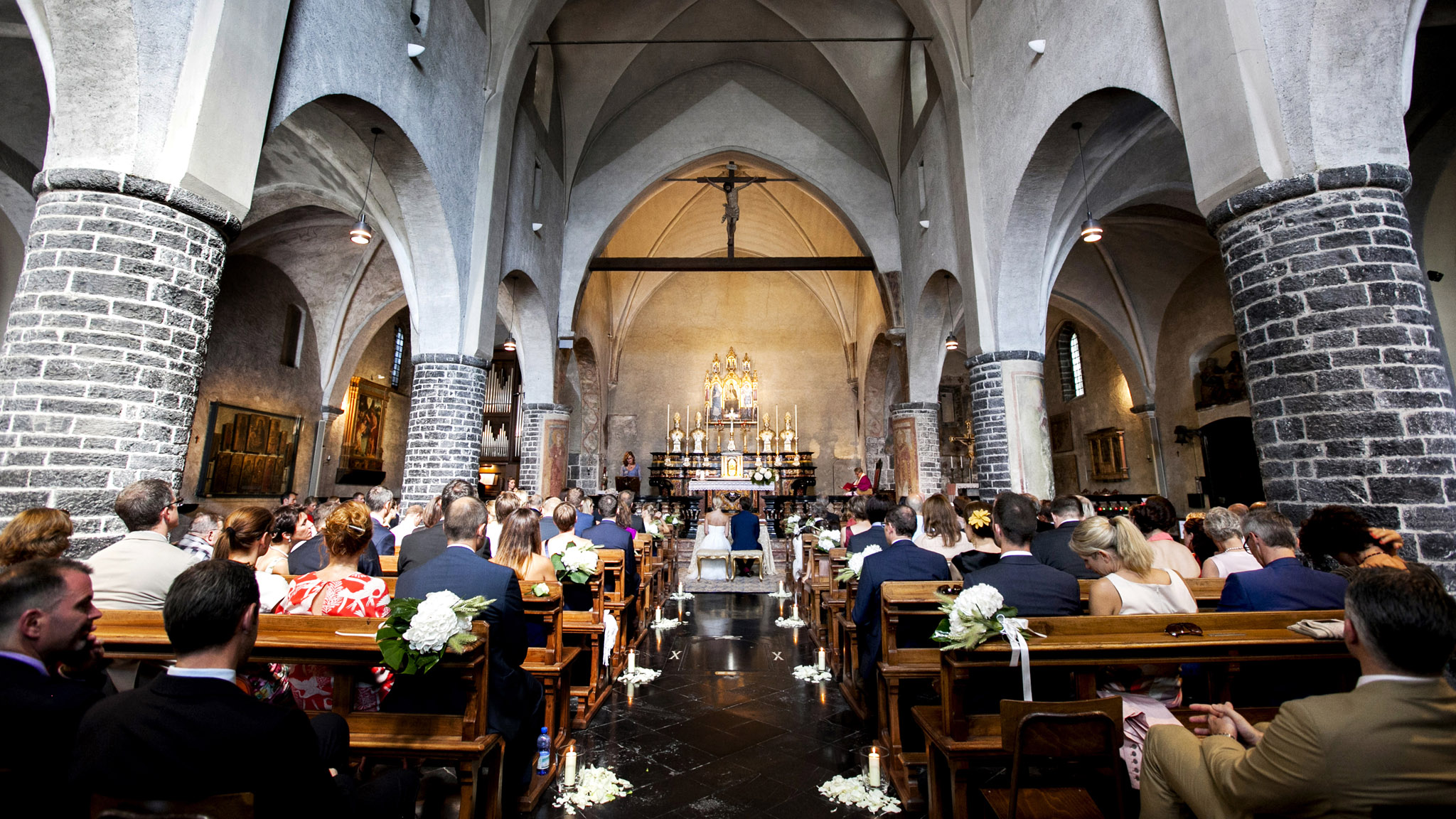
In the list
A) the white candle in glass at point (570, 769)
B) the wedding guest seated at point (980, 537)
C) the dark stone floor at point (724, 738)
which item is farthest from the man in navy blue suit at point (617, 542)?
the wedding guest seated at point (980, 537)

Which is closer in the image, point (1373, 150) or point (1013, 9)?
point (1373, 150)

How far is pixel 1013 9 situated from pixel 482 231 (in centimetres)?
803

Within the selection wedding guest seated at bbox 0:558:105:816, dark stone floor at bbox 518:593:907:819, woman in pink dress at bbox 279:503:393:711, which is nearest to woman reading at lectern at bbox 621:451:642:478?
dark stone floor at bbox 518:593:907:819

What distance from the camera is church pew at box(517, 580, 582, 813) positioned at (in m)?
3.65

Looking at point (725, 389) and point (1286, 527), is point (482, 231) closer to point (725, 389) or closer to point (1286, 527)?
point (1286, 527)

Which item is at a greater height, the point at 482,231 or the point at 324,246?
the point at 324,246

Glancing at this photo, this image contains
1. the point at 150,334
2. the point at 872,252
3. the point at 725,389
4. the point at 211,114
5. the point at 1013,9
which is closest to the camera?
the point at 150,334

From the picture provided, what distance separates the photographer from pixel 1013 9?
846 centimetres

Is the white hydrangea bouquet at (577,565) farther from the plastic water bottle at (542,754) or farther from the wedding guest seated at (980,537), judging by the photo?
the wedding guest seated at (980,537)

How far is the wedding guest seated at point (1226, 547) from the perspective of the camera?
385 centimetres

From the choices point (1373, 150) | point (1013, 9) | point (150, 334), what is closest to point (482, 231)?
point (150, 334)

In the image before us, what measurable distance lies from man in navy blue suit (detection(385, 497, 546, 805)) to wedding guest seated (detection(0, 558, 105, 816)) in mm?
1168

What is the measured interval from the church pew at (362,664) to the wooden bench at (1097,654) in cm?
186

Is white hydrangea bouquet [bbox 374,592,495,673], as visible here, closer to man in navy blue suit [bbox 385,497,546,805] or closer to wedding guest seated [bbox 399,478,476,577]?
man in navy blue suit [bbox 385,497,546,805]
